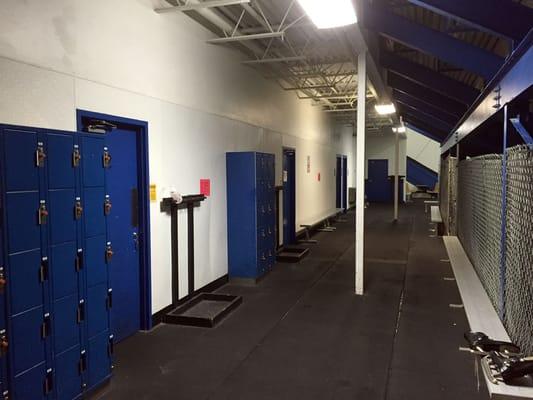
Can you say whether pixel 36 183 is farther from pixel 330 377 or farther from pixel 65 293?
pixel 330 377

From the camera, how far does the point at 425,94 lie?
7688mm

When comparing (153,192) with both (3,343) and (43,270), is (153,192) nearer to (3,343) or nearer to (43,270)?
(43,270)

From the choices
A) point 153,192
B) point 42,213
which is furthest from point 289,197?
point 42,213

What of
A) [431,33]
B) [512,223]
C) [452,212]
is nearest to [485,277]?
[512,223]

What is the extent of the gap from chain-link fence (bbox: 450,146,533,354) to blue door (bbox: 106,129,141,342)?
3.12 metres

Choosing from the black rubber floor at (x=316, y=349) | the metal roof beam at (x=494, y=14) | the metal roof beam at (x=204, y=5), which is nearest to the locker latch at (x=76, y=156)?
the black rubber floor at (x=316, y=349)

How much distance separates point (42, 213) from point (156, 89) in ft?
6.82

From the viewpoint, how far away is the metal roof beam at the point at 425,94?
7.59m

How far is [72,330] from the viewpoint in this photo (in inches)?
105

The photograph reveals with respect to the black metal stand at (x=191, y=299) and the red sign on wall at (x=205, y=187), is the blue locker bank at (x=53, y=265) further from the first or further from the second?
the red sign on wall at (x=205, y=187)

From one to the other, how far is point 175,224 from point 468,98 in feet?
15.1

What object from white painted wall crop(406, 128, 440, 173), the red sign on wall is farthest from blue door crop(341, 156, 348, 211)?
the red sign on wall

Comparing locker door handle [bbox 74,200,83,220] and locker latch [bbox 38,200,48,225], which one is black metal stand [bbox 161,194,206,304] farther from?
locker latch [bbox 38,200,48,225]

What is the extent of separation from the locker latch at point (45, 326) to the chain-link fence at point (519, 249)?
2.80 m
